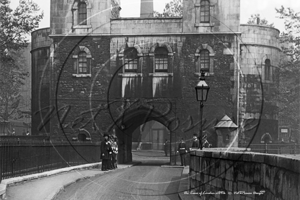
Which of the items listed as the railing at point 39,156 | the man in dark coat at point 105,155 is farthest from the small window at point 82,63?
the man in dark coat at point 105,155

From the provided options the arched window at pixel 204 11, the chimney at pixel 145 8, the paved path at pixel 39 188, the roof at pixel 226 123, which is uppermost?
the chimney at pixel 145 8

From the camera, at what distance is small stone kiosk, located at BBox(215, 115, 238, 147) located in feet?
88.6

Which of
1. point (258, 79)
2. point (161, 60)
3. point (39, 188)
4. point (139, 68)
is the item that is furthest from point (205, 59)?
point (39, 188)

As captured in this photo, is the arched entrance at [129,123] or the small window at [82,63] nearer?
the arched entrance at [129,123]

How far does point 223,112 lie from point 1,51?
14827mm

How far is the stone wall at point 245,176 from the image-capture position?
6417mm

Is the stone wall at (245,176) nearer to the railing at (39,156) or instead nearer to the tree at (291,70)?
the railing at (39,156)

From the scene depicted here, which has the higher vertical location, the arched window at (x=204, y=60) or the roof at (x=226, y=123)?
the arched window at (x=204, y=60)

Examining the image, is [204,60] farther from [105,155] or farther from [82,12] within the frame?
[105,155]

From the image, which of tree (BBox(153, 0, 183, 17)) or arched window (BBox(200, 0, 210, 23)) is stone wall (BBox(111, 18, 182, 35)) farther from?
tree (BBox(153, 0, 183, 17))

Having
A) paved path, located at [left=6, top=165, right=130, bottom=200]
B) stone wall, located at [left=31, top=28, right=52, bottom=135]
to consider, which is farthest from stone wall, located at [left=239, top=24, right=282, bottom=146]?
paved path, located at [left=6, top=165, right=130, bottom=200]

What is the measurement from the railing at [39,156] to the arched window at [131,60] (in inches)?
210

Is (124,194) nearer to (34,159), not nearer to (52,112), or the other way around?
(34,159)

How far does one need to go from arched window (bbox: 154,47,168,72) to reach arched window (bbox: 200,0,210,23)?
256 cm
